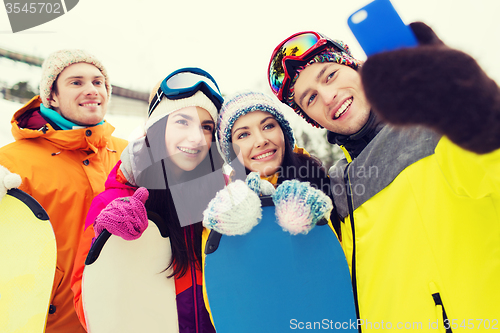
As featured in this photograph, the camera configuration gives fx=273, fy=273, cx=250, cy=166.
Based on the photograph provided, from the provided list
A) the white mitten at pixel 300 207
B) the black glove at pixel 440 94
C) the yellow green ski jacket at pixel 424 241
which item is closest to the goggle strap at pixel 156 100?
the white mitten at pixel 300 207

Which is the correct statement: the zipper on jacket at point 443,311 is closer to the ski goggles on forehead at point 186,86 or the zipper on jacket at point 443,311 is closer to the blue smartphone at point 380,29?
the blue smartphone at point 380,29

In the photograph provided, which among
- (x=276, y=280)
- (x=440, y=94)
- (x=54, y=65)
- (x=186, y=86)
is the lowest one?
(x=276, y=280)

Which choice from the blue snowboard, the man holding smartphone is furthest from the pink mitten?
the man holding smartphone

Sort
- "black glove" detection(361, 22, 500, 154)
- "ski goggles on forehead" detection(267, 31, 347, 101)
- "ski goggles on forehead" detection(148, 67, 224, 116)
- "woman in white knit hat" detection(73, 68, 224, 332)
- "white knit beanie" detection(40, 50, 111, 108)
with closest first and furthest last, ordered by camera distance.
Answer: "black glove" detection(361, 22, 500, 154)
"woman in white knit hat" detection(73, 68, 224, 332)
"ski goggles on forehead" detection(267, 31, 347, 101)
"ski goggles on forehead" detection(148, 67, 224, 116)
"white knit beanie" detection(40, 50, 111, 108)

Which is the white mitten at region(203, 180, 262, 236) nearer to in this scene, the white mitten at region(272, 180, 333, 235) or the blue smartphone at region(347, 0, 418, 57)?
the white mitten at region(272, 180, 333, 235)

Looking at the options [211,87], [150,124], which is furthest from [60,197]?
[211,87]

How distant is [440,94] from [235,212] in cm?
77

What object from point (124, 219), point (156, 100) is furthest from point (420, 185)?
point (156, 100)

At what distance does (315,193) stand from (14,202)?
1.56 metres

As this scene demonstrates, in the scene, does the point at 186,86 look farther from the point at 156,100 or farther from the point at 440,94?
the point at 440,94

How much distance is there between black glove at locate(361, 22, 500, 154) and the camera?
586 mm

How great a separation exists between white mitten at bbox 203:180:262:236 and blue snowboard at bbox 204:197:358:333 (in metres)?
0.09

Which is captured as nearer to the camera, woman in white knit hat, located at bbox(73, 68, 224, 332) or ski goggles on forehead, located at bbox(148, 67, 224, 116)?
woman in white knit hat, located at bbox(73, 68, 224, 332)

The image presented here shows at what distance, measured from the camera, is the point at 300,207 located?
1.08 m
